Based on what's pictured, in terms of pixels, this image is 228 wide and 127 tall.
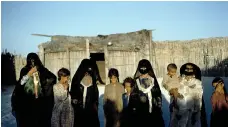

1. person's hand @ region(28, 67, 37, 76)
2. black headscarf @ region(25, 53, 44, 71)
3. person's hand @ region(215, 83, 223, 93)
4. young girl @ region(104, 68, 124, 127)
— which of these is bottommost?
young girl @ region(104, 68, 124, 127)

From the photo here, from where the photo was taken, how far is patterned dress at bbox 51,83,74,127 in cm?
492

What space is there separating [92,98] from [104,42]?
36.7 feet

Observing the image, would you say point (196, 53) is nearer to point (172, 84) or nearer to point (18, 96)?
point (172, 84)

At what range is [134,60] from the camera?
634 inches

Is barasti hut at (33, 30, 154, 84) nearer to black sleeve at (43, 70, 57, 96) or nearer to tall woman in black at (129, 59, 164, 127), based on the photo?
black sleeve at (43, 70, 57, 96)

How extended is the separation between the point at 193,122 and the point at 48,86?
2711 millimetres

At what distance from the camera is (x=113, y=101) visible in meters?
5.81

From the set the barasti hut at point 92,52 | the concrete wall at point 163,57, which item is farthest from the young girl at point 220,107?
the concrete wall at point 163,57

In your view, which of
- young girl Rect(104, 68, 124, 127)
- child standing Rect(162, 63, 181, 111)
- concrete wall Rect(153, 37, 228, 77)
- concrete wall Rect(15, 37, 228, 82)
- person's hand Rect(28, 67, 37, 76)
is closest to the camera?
child standing Rect(162, 63, 181, 111)

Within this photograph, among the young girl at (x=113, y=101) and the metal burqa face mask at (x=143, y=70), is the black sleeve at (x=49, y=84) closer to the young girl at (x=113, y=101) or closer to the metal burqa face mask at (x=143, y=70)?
→ the young girl at (x=113, y=101)

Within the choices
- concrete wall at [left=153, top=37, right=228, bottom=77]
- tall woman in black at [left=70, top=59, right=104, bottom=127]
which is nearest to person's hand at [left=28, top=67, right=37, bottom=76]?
tall woman in black at [left=70, top=59, right=104, bottom=127]

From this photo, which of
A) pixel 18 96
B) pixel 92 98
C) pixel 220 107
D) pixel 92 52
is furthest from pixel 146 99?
pixel 92 52

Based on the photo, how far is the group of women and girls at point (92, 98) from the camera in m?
4.90

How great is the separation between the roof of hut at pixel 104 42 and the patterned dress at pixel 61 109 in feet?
32.0
